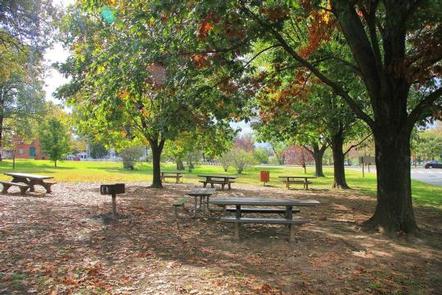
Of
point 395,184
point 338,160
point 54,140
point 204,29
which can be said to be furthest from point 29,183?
point 54,140

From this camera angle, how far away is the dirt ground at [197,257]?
5543mm

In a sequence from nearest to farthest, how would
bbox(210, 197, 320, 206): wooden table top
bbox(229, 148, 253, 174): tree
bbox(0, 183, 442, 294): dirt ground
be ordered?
bbox(0, 183, 442, 294): dirt ground < bbox(210, 197, 320, 206): wooden table top < bbox(229, 148, 253, 174): tree

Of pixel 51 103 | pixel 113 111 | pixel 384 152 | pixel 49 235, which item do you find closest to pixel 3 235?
pixel 49 235

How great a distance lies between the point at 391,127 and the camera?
9.35 metres

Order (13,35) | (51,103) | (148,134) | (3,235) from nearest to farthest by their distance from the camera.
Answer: (3,235) < (13,35) < (148,134) < (51,103)

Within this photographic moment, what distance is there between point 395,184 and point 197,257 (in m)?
5.00

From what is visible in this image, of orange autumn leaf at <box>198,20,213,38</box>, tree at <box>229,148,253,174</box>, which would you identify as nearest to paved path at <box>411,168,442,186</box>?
tree at <box>229,148,253,174</box>

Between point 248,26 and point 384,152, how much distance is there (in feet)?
13.8

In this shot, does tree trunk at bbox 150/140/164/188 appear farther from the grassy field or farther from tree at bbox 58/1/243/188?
tree at bbox 58/1/243/188

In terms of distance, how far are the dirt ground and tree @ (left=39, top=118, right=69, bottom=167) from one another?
3900 cm

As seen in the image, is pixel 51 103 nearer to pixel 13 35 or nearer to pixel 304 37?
pixel 13 35

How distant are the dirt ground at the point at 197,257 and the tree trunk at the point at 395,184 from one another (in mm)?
465

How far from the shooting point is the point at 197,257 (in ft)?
22.7

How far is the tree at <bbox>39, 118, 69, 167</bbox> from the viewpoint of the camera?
157ft
